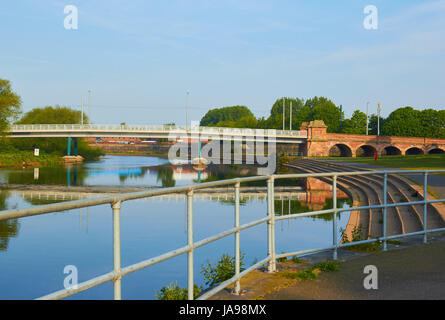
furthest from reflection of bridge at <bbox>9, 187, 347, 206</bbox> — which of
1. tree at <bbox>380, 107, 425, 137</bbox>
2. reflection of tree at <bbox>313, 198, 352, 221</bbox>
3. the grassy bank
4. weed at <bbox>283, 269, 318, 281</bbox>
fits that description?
tree at <bbox>380, 107, 425, 137</bbox>

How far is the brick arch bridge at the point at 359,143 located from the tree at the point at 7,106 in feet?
142

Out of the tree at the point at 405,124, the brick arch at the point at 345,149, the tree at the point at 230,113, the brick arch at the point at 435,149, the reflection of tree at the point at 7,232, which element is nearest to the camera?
the reflection of tree at the point at 7,232

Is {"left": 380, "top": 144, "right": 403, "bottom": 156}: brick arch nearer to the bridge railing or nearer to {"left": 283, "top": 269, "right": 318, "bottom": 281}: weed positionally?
the bridge railing

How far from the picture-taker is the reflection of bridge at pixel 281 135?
203ft

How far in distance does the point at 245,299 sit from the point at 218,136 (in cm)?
6045

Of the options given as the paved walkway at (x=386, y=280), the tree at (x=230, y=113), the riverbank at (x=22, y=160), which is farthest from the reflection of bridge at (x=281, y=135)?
the tree at (x=230, y=113)

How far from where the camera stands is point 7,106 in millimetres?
53938

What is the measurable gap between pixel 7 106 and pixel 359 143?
2190 inches

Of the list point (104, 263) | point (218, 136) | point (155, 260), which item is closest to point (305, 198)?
point (104, 263)

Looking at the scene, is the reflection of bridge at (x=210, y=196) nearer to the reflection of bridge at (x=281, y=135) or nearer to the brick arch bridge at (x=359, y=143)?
the reflection of bridge at (x=281, y=135)

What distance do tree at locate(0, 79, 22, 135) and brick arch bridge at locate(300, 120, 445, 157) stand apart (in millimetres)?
43361

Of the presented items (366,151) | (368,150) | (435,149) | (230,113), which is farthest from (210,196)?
(230,113)

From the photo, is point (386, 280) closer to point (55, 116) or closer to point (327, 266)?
point (327, 266)

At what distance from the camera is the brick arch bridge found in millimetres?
71812
